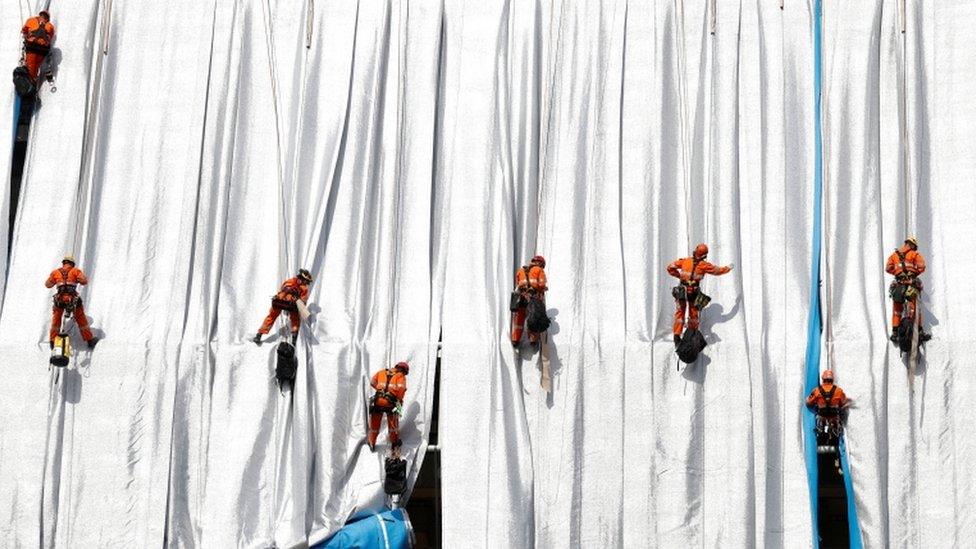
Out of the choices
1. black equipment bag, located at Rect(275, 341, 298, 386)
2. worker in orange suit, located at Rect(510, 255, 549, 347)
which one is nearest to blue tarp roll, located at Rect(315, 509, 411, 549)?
black equipment bag, located at Rect(275, 341, 298, 386)

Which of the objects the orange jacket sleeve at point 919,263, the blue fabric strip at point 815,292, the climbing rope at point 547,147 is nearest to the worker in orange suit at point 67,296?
the climbing rope at point 547,147

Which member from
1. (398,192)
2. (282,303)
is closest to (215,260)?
(282,303)

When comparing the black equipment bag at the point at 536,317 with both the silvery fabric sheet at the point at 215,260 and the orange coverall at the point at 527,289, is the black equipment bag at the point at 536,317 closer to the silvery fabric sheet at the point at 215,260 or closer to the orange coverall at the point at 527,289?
the orange coverall at the point at 527,289

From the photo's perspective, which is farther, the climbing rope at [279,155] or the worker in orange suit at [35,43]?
the worker in orange suit at [35,43]

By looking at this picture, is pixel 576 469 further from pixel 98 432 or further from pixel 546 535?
pixel 98 432

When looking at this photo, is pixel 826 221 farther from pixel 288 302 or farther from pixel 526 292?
pixel 288 302

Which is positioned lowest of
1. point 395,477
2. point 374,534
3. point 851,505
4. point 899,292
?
point 374,534
